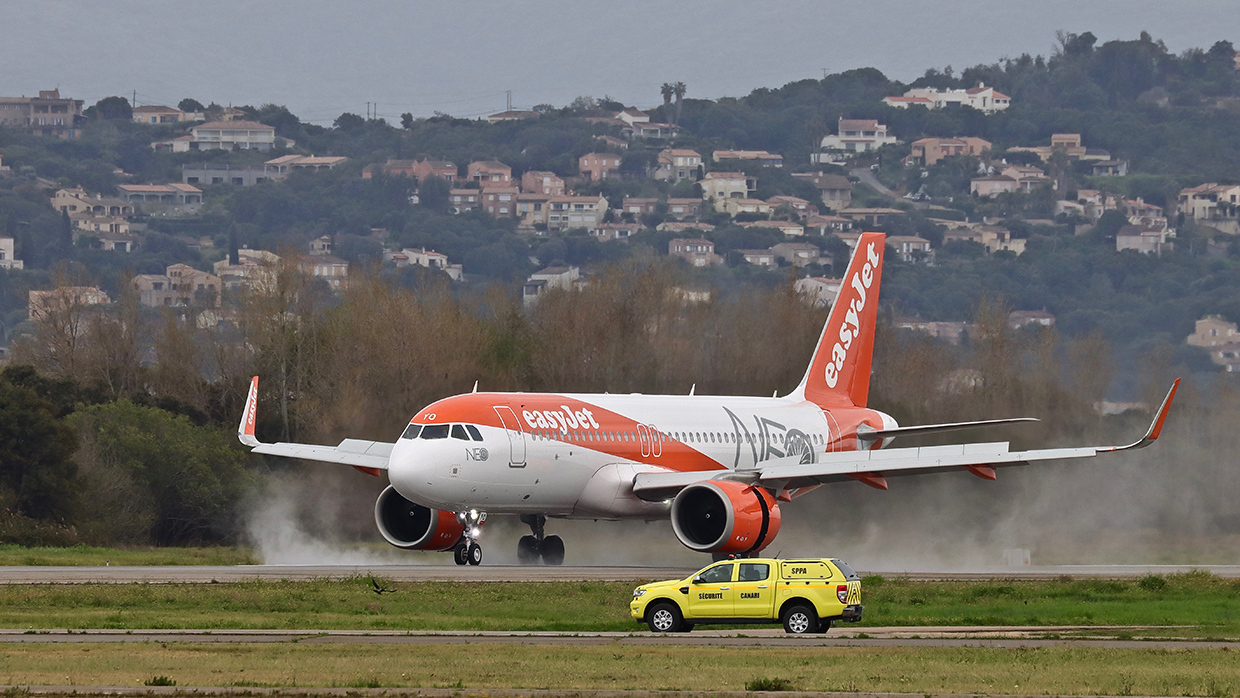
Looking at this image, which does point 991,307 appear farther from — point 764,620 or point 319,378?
point 764,620

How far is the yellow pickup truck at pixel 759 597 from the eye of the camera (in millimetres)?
29281

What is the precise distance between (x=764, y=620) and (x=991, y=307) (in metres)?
64.7

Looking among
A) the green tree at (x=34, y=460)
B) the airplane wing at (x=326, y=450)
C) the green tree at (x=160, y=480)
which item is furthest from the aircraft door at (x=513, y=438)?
the green tree at (x=160, y=480)

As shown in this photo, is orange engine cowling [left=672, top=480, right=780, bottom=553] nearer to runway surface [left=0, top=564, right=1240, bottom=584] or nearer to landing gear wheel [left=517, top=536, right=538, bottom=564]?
runway surface [left=0, top=564, right=1240, bottom=584]

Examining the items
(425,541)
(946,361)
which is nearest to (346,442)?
(425,541)

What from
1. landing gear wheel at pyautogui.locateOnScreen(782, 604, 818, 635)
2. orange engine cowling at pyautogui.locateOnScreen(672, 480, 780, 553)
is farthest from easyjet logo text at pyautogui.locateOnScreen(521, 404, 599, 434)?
landing gear wheel at pyautogui.locateOnScreen(782, 604, 818, 635)

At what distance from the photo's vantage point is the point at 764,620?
2975 centimetres

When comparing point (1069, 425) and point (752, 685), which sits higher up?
point (752, 685)

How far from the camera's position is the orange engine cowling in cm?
4253

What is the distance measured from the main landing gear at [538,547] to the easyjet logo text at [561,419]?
3352 mm

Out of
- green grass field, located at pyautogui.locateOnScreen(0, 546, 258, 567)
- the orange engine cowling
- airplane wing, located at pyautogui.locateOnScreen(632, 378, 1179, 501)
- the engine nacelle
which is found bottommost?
green grass field, located at pyautogui.locateOnScreen(0, 546, 258, 567)

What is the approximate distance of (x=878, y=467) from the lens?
145 ft

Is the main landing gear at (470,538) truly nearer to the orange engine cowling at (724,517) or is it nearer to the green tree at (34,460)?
the orange engine cowling at (724,517)

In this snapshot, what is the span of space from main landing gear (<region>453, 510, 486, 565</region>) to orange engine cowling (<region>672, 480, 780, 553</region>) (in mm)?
4672
